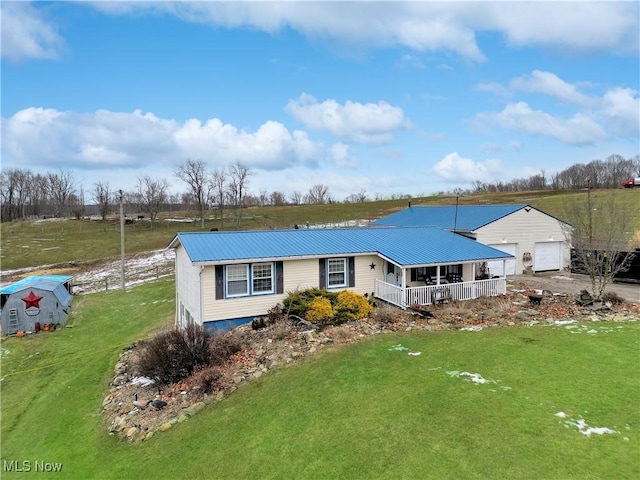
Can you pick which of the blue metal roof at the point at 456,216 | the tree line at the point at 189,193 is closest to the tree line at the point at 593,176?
the tree line at the point at 189,193

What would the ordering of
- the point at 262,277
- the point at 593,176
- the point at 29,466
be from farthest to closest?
the point at 593,176, the point at 262,277, the point at 29,466

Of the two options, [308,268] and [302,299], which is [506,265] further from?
[302,299]

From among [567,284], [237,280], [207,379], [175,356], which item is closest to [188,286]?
[237,280]

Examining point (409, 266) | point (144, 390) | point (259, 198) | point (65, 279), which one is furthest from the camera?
point (259, 198)

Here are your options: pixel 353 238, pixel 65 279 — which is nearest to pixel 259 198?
pixel 65 279

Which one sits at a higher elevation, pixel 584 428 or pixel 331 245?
pixel 331 245

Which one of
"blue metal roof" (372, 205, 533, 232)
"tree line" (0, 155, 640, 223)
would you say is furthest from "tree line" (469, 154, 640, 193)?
"blue metal roof" (372, 205, 533, 232)

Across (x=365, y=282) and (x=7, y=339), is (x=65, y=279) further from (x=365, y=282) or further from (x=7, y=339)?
(x=365, y=282)
